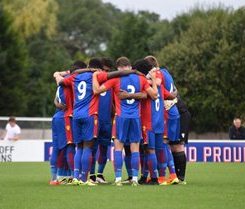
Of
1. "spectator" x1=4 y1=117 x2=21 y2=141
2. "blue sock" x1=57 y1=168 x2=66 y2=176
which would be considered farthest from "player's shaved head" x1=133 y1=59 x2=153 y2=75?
"spectator" x1=4 y1=117 x2=21 y2=141

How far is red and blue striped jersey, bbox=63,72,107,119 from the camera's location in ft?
49.8

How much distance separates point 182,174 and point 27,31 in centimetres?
6524

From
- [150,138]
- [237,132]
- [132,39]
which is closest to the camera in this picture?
[150,138]

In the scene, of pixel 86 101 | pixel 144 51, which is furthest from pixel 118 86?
pixel 144 51

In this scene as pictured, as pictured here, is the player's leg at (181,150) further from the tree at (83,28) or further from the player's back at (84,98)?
the tree at (83,28)

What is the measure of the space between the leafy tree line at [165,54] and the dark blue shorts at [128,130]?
4025cm

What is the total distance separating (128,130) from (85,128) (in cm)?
75

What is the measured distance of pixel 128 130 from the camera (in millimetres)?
15188

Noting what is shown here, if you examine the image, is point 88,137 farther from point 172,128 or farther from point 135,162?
point 172,128

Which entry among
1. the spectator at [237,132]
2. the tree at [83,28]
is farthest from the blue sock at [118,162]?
the tree at [83,28]

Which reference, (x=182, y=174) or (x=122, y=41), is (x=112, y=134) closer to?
(x=182, y=174)

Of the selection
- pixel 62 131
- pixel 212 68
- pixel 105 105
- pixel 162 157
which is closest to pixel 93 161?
pixel 62 131

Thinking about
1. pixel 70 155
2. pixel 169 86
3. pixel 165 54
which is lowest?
pixel 70 155

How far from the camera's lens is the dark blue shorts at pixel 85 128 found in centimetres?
1510
